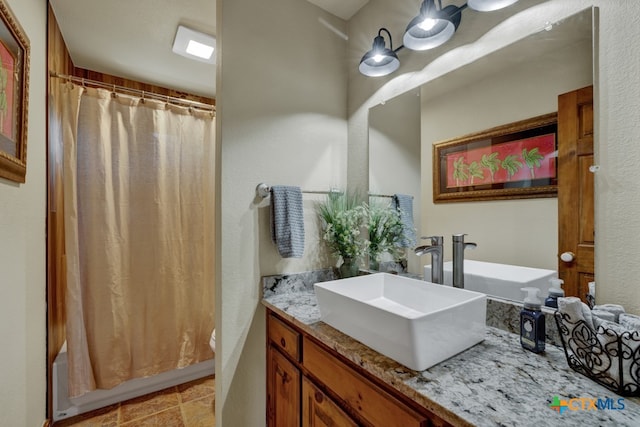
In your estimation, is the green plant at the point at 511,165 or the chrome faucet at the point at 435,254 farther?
the chrome faucet at the point at 435,254

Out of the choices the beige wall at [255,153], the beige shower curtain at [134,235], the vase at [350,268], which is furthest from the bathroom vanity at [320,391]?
the beige shower curtain at [134,235]

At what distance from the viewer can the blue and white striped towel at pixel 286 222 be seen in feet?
4.59

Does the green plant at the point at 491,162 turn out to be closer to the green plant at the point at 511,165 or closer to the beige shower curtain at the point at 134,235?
the green plant at the point at 511,165

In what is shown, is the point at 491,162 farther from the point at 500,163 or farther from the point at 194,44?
the point at 194,44

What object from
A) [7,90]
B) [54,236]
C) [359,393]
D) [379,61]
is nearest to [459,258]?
[359,393]

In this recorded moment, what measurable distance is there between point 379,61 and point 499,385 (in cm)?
142

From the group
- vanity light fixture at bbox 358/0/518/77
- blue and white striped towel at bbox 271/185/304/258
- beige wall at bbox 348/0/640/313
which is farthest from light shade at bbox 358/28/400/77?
blue and white striped towel at bbox 271/185/304/258

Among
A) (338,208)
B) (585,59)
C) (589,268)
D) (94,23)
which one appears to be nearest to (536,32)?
(585,59)

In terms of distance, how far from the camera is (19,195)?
1.25 meters

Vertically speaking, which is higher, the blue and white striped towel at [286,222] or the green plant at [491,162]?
the green plant at [491,162]

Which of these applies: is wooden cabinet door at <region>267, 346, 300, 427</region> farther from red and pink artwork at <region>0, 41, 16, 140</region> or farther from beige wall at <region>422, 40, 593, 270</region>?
red and pink artwork at <region>0, 41, 16, 140</region>

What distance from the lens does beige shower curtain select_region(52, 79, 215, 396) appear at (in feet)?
6.25

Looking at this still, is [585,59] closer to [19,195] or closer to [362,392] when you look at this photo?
[362,392]

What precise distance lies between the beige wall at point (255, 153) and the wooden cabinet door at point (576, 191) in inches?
42.1
